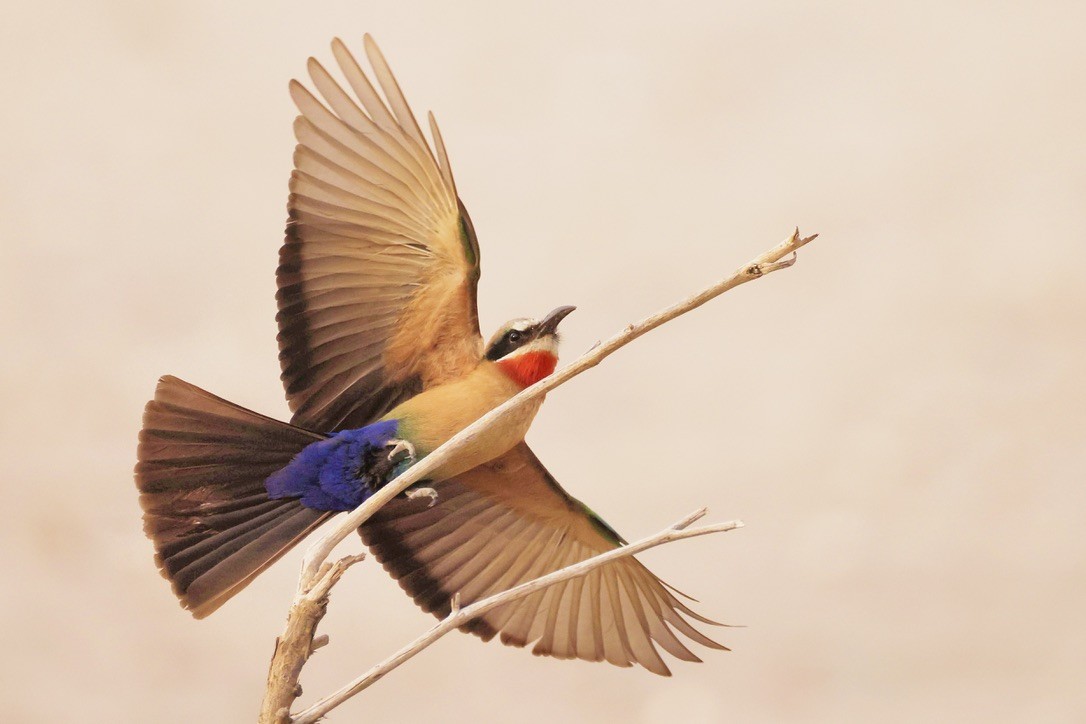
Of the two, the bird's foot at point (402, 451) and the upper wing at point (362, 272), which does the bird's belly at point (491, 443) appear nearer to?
the bird's foot at point (402, 451)

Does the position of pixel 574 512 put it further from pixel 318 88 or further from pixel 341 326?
pixel 318 88

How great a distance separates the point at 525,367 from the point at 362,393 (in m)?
0.26

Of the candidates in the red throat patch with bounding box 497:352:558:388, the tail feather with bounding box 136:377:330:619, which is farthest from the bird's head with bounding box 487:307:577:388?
the tail feather with bounding box 136:377:330:619

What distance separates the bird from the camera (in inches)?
65.7

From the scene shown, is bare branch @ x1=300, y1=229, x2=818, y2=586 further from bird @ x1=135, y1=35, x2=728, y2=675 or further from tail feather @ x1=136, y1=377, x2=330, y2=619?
tail feather @ x1=136, y1=377, x2=330, y2=619

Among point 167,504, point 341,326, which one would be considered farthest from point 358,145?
point 167,504

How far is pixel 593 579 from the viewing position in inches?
77.9

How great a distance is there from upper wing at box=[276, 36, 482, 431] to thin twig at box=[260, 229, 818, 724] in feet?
0.74

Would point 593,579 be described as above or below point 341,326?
below

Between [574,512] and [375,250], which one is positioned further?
[574,512]

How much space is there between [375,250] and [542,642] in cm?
71

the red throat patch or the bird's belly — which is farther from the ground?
the red throat patch

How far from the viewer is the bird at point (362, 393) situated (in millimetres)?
1670

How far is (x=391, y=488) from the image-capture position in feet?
5.08
